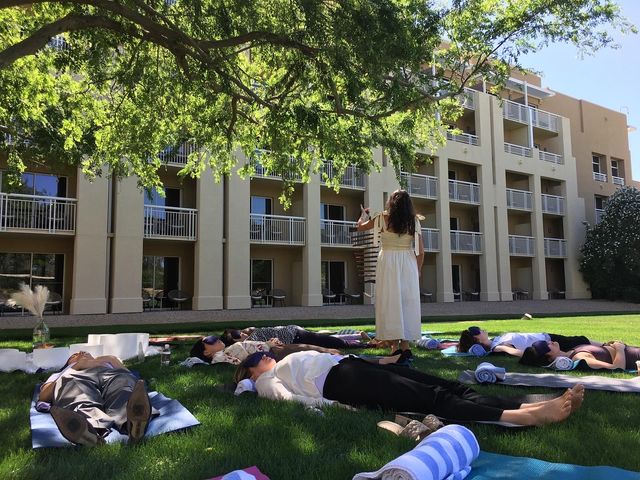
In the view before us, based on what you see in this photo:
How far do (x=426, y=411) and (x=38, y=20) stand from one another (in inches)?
394

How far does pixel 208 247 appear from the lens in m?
18.2

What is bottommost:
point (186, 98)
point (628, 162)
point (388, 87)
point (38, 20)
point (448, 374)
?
point (448, 374)

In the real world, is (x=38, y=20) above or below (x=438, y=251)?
above

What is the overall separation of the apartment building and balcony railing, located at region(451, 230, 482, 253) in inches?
2.8

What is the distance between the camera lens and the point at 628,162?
34.2 metres

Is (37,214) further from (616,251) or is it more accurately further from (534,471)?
(616,251)

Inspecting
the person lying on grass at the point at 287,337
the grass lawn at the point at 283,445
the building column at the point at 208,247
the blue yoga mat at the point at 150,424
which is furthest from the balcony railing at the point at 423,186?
the blue yoga mat at the point at 150,424

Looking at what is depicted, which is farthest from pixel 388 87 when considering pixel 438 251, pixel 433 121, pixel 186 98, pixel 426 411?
pixel 438 251

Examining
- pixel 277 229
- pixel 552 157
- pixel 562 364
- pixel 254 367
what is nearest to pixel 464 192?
pixel 552 157

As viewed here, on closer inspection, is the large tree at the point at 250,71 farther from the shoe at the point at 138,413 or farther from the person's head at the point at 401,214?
the shoe at the point at 138,413

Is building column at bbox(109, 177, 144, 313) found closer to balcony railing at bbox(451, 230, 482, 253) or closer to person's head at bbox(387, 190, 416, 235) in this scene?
person's head at bbox(387, 190, 416, 235)

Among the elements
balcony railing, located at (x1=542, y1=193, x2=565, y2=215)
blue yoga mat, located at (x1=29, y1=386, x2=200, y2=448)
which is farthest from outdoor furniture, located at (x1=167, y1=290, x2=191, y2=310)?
balcony railing, located at (x1=542, y1=193, x2=565, y2=215)

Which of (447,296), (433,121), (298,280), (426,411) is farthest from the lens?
(447,296)

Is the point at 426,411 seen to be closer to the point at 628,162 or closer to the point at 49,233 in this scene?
the point at 49,233
